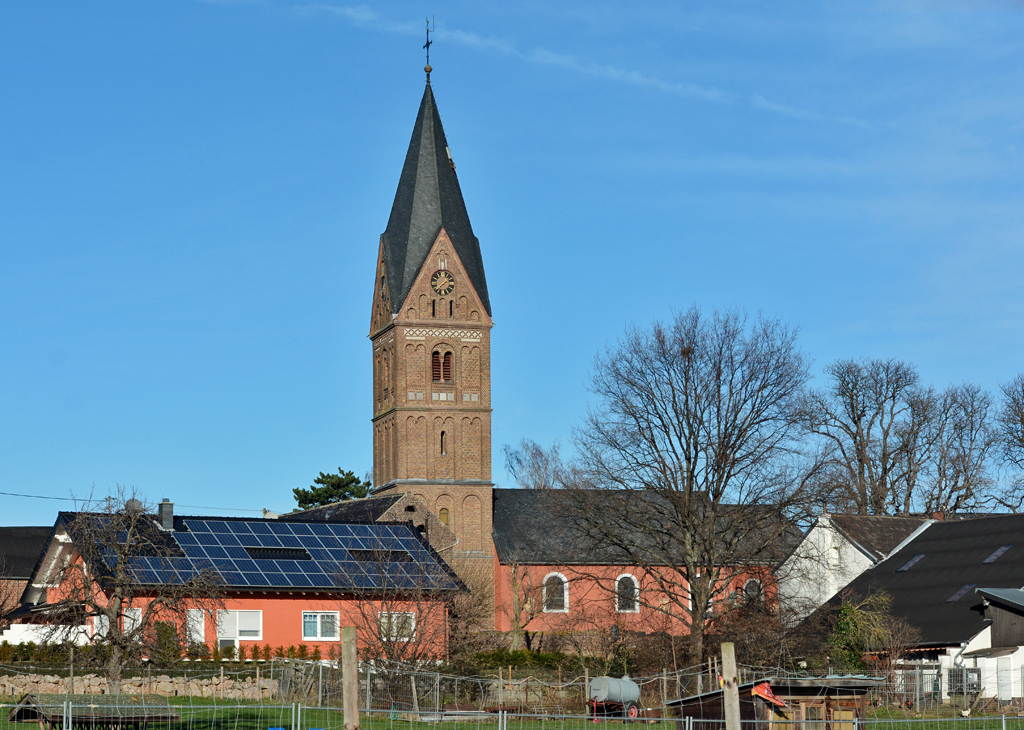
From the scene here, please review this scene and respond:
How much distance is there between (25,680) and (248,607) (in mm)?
13117

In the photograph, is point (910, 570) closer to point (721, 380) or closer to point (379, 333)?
point (721, 380)

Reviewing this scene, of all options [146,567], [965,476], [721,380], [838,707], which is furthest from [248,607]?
[965,476]

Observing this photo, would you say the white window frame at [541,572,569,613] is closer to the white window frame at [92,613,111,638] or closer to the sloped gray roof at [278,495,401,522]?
the sloped gray roof at [278,495,401,522]

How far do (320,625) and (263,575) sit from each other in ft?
9.50

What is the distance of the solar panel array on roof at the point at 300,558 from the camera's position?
49125mm

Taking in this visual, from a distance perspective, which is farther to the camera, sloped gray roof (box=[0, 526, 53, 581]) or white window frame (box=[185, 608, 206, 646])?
sloped gray roof (box=[0, 526, 53, 581])

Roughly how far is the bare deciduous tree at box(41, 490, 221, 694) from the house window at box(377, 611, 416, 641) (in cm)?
730

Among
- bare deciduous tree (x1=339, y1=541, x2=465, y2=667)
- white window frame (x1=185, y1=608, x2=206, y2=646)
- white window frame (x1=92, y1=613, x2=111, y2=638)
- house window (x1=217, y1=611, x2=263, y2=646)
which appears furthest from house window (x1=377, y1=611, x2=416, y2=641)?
white window frame (x1=92, y1=613, x2=111, y2=638)

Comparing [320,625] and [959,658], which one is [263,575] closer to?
[320,625]

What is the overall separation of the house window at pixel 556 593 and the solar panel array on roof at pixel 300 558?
1610 centimetres

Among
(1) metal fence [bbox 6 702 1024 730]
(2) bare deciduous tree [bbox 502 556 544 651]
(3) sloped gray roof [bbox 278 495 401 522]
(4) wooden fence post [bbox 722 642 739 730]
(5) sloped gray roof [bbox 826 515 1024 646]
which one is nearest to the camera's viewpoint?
(4) wooden fence post [bbox 722 642 739 730]

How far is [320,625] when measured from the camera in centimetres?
5159

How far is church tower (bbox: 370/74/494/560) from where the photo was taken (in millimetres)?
73500

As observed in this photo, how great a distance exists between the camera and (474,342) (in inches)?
2985
